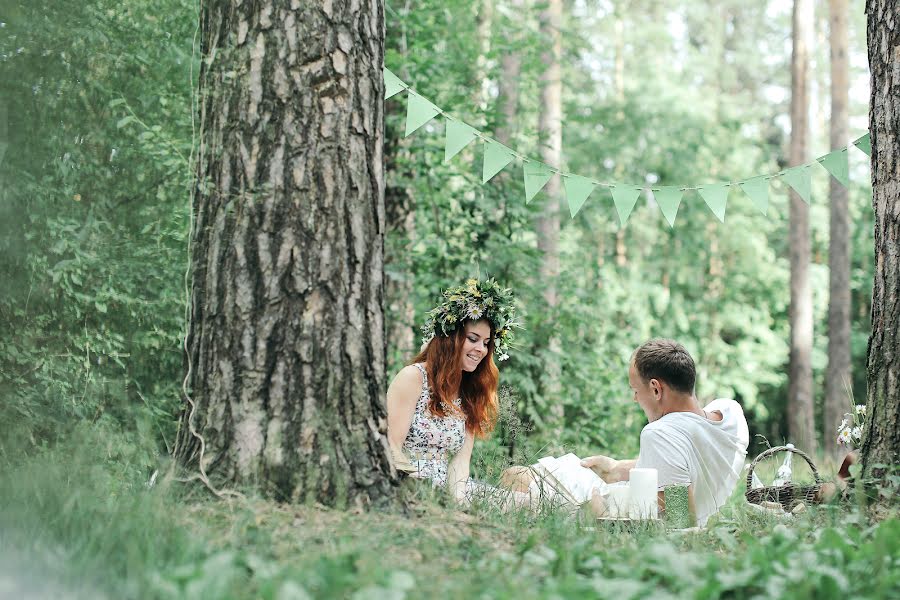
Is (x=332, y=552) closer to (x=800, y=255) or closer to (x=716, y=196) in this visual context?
(x=716, y=196)

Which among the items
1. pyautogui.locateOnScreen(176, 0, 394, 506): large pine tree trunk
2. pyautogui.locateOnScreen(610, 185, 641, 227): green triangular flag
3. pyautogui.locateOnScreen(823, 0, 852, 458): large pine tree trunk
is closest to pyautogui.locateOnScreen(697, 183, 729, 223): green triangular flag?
pyautogui.locateOnScreen(610, 185, 641, 227): green triangular flag

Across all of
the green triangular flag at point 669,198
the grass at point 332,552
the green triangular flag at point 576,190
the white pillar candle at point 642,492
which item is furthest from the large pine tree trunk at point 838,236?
the grass at point 332,552

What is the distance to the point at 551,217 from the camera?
800 centimetres

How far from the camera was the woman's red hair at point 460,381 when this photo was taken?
4.25m

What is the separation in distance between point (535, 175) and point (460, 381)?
131 cm

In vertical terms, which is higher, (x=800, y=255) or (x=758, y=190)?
(x=800, y=255)

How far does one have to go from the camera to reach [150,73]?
10.1 feet

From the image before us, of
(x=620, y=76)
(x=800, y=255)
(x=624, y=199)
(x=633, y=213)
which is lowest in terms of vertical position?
(x=624, y=199)

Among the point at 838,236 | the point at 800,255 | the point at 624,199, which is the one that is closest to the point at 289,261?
the point at 624,199

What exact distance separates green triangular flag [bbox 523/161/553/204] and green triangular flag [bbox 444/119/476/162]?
0.47m

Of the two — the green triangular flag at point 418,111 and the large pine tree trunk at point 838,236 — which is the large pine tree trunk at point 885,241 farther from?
the large pine tree trunk at point 838,236

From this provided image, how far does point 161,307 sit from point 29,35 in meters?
0.98

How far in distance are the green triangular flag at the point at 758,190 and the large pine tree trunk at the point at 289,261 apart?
2560 mm

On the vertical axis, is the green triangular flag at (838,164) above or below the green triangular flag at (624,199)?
above
